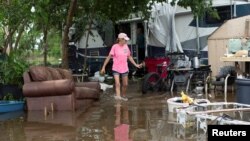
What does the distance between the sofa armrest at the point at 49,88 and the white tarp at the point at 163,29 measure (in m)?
7.62

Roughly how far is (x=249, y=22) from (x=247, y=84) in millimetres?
5262

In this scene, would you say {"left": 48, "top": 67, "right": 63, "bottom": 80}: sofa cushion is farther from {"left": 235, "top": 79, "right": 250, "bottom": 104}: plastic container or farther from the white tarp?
the white tarp

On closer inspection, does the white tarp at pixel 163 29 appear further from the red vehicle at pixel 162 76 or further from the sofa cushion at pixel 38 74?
the sofa cushion at pixel 38 74

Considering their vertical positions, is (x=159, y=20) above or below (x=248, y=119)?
above

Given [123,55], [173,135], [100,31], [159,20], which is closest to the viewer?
[173,135]

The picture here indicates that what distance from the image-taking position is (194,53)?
15.7 m

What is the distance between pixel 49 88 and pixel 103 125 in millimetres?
1917

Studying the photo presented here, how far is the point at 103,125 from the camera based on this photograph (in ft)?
25.8

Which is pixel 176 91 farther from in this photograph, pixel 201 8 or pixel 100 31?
pixel 100 31

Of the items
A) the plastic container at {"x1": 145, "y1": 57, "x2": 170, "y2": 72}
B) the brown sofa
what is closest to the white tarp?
the plastic container at {"x1": 145, "y1": 57, "x2": 170, "y2": 72}

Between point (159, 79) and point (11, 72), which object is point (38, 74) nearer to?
point (11, 72)

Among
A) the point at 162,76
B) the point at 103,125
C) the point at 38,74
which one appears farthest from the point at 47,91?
the point at 162,76

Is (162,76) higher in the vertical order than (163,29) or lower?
lower

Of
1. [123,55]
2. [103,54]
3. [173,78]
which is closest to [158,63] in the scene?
[173,78]
